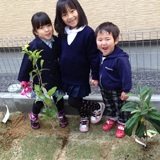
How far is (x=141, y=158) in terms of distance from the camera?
191cm

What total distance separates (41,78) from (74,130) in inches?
33.9

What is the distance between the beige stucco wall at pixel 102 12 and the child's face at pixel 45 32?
2.02 m

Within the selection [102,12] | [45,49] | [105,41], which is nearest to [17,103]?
[45,49]

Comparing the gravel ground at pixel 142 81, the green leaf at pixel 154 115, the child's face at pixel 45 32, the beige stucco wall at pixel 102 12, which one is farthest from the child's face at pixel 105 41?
the beige stucco wall at pixel 102 12

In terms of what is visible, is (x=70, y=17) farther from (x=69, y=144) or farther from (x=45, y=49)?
(x=69, y=144)

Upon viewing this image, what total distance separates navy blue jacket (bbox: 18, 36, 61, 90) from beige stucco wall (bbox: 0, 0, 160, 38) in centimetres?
193

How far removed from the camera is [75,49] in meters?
2.04

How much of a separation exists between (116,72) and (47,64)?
829mm

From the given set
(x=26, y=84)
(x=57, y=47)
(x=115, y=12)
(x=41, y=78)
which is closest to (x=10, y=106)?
(x=26, y=84)

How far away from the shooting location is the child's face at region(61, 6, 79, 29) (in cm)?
191

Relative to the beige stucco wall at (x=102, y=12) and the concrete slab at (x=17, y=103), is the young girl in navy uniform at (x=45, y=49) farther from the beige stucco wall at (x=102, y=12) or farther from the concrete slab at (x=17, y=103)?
the beige stucco wall at (x=102, y=12)

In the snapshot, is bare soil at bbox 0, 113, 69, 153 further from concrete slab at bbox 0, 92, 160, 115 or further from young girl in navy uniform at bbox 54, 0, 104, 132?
young girl in navy uniform at bbox 54, 0, 104, 132

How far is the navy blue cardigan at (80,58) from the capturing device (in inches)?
79.3

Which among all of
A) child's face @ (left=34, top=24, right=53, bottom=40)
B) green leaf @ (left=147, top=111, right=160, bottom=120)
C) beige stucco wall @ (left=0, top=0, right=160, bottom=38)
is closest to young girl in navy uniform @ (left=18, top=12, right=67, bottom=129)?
child's face @ (left=34, top=24, right=53, bottom=40)
